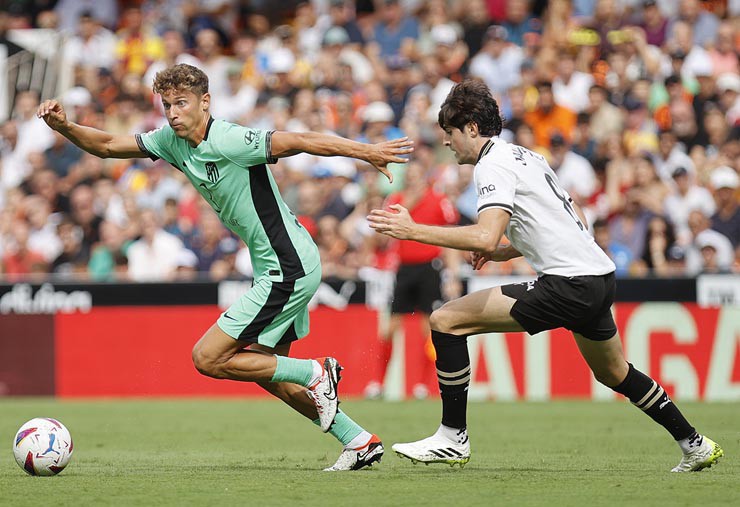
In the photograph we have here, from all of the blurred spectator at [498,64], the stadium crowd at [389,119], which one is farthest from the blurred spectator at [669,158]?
the blurred spectator at [498,64]

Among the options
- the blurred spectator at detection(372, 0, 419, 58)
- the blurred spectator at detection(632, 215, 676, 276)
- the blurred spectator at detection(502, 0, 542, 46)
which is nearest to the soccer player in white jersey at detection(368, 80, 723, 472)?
the blurred spectator at detection(632, 215, 676, 276)

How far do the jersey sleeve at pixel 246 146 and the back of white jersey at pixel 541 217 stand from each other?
4.32 feet

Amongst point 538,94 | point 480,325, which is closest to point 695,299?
point 538,94

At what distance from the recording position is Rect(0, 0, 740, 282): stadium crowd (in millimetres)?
15773

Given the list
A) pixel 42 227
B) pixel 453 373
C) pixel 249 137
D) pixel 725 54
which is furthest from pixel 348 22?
pixel 453 373

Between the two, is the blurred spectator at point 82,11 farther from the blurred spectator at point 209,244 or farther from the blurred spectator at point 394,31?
the blurred spectator at point 209,244

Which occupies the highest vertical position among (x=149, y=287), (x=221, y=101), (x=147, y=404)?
(x=221, y=101)

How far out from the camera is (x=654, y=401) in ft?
26.2

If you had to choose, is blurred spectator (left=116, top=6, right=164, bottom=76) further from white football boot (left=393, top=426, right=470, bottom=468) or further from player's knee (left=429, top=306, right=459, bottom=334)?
white football boot (left=393, top=426, right=470, bottom=468)

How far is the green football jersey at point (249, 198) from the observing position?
8.09m

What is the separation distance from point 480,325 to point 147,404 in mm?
7968

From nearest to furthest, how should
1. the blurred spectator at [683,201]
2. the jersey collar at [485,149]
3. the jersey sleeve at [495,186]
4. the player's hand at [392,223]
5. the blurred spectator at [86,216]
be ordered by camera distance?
the player's hand at [392,223]
the jersey sleeve at [495,186]
the jersey collar at [485,149]
the blurred spectator at [683,201]
the blurred spectator at [86,216]

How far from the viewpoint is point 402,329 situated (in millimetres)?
15422

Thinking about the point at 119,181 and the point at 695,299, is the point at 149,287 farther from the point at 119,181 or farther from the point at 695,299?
the point at 695,299
